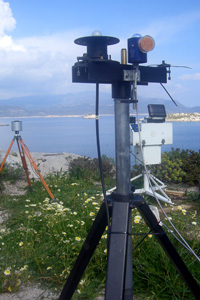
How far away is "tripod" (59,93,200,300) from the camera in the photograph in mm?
1535

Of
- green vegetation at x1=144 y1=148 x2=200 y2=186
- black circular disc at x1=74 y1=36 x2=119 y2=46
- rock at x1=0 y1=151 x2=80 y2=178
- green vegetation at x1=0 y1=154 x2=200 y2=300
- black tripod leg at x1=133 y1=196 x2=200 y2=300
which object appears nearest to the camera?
black circular disc at x1=74 y1=36 x2=119 y2=46

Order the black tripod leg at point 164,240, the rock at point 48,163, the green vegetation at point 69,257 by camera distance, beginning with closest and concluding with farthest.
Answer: the black tripod leg at point 164,240
the green vegetation at point 69,257
the rock at point 48,163

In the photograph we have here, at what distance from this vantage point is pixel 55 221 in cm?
305

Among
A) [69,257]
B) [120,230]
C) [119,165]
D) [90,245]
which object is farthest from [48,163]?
[120,230]

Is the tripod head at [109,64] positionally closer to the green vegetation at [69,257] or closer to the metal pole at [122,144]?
the metal pole at [122,144]

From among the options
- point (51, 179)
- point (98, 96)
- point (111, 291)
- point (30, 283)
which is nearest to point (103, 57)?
point (98, 96)

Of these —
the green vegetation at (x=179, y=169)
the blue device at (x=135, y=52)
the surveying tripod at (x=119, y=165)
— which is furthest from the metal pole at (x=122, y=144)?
the green vegetation at (x=179, y=169)

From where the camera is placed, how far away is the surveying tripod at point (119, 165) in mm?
1565

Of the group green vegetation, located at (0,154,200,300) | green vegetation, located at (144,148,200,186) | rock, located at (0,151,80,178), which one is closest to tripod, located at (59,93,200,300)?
green vegetation, located at (0,154,200,300)

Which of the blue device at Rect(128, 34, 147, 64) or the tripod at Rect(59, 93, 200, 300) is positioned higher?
the blue device at Rect(128, 34, 147, 64)

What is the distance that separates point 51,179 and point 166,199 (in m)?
2.02

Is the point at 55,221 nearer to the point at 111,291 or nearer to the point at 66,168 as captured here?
the point at 111,291

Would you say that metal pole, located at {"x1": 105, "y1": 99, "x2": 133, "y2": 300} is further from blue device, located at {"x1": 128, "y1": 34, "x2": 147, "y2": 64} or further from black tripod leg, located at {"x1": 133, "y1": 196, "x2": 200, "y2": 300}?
blue device, located at {"x1": 128, "y1": 34, "x2": 147, "y2": 64}

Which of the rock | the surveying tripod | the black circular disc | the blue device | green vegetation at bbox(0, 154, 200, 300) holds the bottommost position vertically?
green vegetation at bbox(0, 154, 200, 300)
